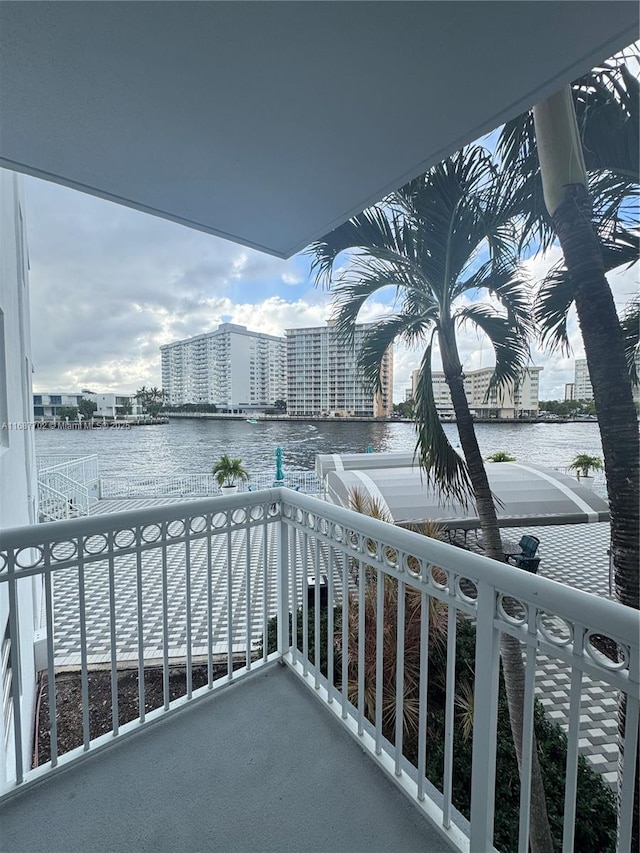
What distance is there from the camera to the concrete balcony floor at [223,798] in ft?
4.28

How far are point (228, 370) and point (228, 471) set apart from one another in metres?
6.25

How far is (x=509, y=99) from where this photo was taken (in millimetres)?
1302

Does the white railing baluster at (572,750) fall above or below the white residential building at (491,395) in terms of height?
below

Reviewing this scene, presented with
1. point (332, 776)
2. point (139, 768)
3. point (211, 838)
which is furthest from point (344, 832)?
point (139, 768)

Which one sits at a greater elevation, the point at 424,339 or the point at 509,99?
the point at 509,99

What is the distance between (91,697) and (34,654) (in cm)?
96

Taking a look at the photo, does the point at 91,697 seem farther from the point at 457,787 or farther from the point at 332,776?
the point at 332,776

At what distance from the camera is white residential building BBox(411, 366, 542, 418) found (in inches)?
136

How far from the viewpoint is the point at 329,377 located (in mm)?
4266

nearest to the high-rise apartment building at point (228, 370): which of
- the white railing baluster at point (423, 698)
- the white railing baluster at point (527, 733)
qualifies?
the white railing baluster at point (423, 698)

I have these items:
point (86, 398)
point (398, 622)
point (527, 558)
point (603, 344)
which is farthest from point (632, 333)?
point (86, 398)

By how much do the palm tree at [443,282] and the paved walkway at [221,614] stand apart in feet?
5.64

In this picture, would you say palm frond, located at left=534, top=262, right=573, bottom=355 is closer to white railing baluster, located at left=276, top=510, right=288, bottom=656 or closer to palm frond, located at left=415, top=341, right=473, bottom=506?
palm frond, located at left=415, top=341, right=473, bottom=506

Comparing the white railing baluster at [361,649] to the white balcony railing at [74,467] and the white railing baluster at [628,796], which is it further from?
the white balcony railing at [74,467]
